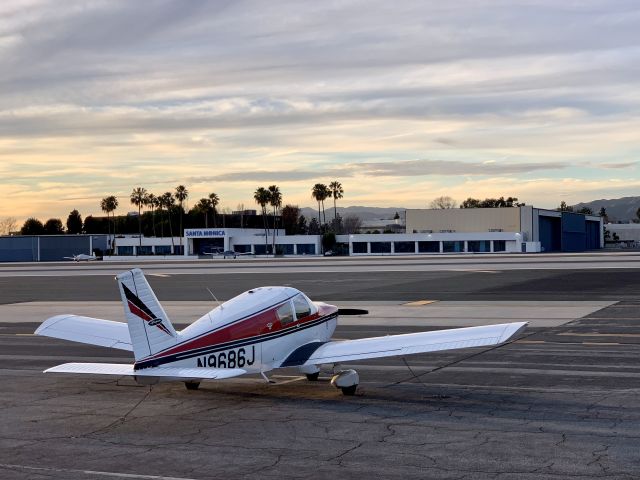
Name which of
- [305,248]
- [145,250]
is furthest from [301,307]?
[145,250]

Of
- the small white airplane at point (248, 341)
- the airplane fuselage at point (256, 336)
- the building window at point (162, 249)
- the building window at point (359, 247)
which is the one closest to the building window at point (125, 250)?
the building window at point (162, 249)

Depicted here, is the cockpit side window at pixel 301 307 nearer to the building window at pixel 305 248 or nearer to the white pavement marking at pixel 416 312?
the white pavement marking at pixel 416 312

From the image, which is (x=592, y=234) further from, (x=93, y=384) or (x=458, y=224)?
(x=93, y=384)

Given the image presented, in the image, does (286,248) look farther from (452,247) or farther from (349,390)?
(349,390)

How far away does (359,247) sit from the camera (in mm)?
157750

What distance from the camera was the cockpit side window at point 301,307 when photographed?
18.6 m

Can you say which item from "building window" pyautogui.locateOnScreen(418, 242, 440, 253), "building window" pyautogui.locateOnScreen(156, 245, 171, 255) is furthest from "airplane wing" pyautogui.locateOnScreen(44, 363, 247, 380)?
"building window" pyautogui.locateOnScreen(156, 245, 171, 255)

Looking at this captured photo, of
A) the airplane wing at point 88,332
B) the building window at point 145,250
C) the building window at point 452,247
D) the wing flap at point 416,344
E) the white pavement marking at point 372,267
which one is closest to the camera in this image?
the wing flap at point 416,344

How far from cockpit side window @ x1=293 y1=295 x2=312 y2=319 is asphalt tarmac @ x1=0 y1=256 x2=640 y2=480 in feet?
5.26

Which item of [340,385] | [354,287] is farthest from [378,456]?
[354,287]

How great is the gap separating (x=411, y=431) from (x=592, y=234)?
627 ft

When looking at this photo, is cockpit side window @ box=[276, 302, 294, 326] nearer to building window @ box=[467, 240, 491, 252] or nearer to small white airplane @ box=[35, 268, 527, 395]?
small white airplane @ box=[35, 268, 527, 395]

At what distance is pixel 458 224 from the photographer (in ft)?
526

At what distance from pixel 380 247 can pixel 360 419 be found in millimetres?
139878
